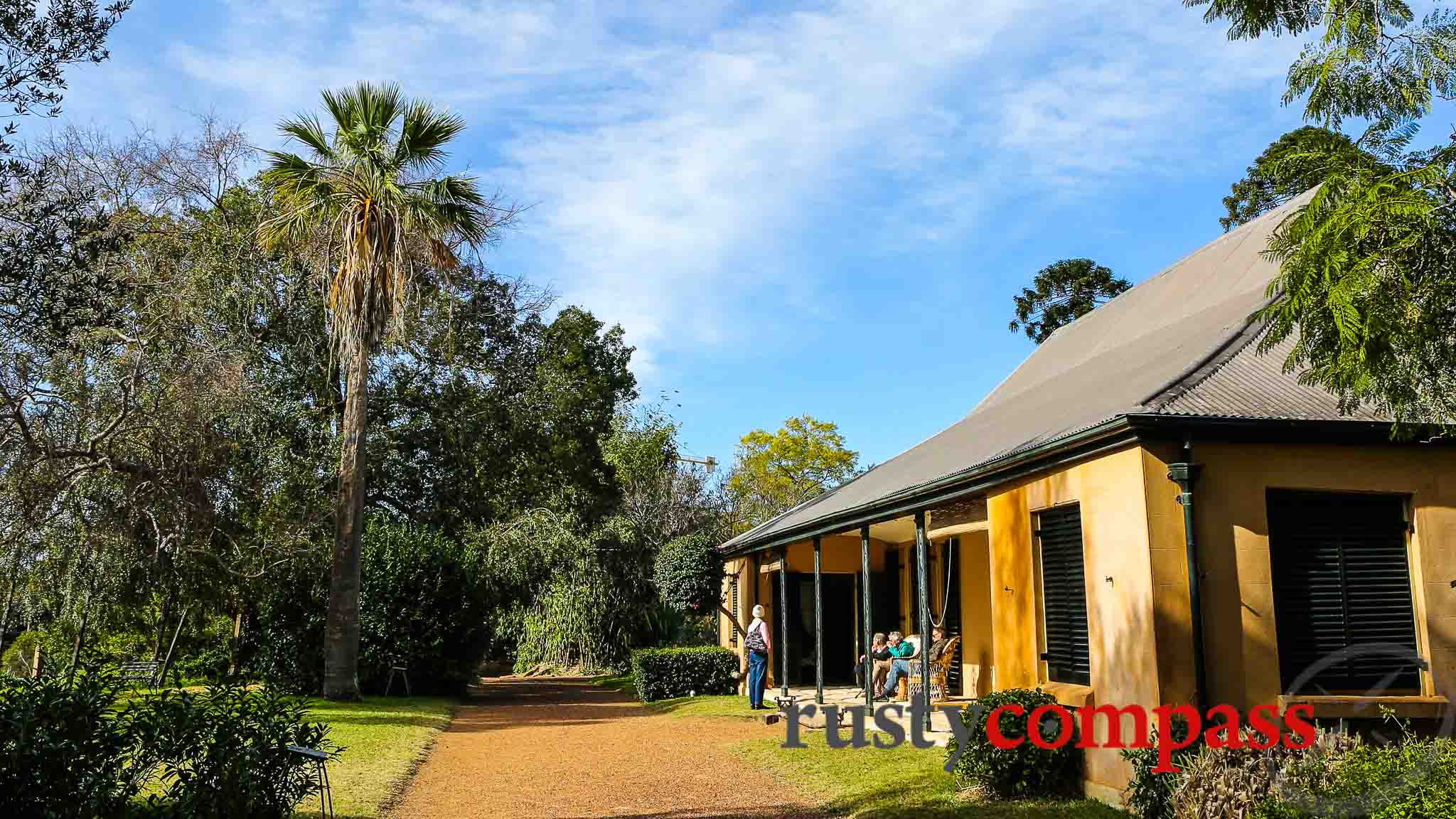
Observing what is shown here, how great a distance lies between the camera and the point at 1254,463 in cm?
931

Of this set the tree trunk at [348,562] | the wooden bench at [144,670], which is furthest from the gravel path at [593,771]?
the wooden bench at [144,670]

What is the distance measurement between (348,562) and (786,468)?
30215mm

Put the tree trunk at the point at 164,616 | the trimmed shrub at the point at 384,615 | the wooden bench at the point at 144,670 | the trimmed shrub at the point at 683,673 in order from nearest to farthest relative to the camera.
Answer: the tree trunk at the point at 164,616
the wooden bench at the point at 144,670
the trimmed shrub at the point at 384,615
the trimmed shrub at the point at 683,673

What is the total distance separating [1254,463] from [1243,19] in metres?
3.59

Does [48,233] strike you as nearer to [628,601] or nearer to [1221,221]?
[628,601]

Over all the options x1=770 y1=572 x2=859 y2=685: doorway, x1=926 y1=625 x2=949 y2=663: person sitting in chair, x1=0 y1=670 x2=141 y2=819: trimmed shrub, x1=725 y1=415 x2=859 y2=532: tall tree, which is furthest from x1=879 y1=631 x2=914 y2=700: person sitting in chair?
x1=725 y1=415 x2=859 y2=532: tall tree

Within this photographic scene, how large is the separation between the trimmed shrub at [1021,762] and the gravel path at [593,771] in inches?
58.1

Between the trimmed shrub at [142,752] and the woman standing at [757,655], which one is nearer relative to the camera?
the trimmed shrub at [142,752]

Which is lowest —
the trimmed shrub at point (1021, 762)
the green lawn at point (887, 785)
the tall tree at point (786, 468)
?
the green lawn at point (887, 785)

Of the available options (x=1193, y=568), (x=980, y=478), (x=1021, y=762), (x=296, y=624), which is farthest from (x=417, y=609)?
(x=1193, y=568)

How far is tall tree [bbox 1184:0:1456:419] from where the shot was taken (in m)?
6.73

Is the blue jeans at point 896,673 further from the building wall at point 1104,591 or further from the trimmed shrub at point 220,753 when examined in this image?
the trimmed shrub at point 220,753

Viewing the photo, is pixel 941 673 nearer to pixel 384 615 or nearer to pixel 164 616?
pixel 384 615

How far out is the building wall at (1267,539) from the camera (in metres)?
8.98
